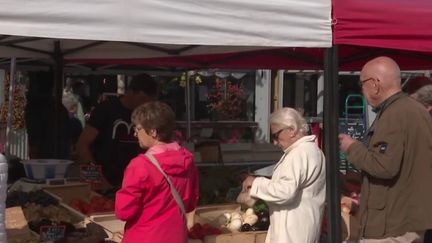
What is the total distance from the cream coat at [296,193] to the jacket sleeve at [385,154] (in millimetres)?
263

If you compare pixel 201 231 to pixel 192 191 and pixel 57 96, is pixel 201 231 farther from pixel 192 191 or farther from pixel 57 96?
pixel 57 96

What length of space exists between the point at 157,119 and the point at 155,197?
1.17 ft

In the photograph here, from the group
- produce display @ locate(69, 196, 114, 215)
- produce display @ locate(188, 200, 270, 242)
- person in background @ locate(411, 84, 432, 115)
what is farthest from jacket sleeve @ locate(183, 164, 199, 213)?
person in background @ locate(411, 84, 432, 115)

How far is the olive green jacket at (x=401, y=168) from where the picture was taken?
10.5 ft

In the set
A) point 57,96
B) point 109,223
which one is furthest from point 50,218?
point 57,96

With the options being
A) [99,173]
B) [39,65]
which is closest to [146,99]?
[99,173]

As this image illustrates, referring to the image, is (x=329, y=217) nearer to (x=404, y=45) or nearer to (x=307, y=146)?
(x=307, y=146)

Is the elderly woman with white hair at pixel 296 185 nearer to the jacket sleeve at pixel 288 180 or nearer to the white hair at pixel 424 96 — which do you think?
the jacket sleeve at pixel 288 180

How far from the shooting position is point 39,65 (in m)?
8.97

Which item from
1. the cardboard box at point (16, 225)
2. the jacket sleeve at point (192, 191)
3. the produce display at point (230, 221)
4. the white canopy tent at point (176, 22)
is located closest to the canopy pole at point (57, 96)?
the produce display at point (230, 221)

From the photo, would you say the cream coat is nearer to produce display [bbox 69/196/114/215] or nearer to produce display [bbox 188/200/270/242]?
produce display [bbox 188/200/270/242]

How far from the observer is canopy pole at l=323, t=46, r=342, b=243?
3750mm

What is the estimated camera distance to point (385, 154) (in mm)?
3184

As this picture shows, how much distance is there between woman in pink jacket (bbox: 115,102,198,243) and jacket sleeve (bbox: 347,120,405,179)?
0.85 m
